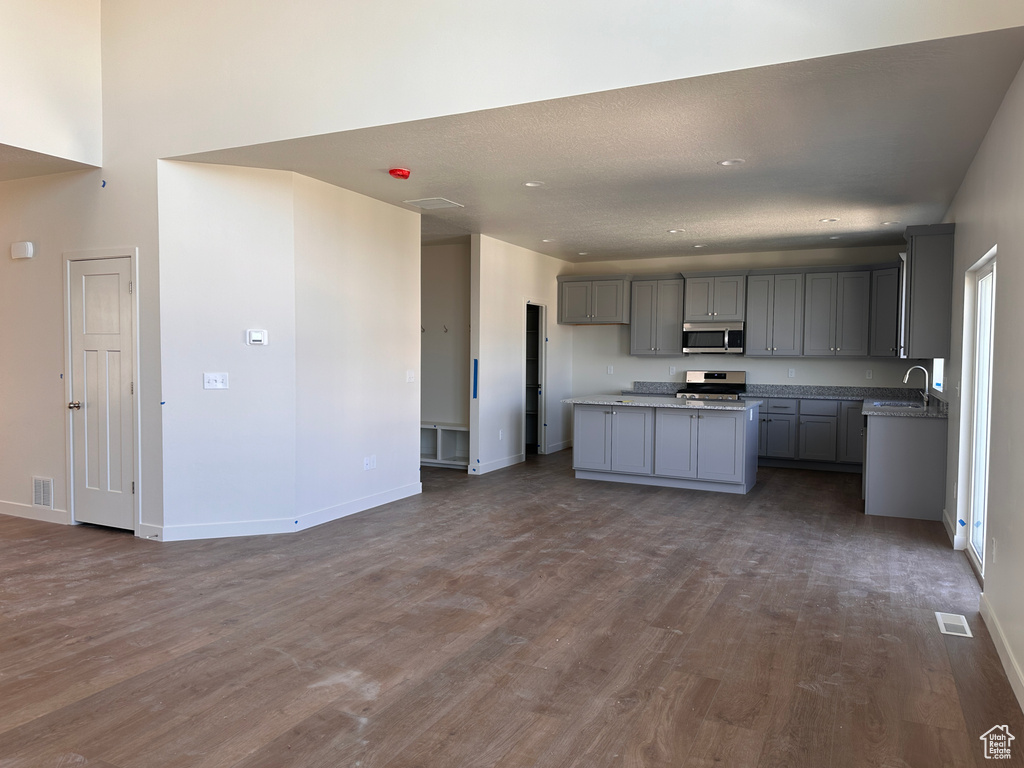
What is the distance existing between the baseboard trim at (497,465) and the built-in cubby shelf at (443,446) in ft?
1.19

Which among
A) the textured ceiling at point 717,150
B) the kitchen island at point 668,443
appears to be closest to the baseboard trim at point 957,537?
the kitchen island at point 668,443

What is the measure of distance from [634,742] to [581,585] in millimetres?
1595

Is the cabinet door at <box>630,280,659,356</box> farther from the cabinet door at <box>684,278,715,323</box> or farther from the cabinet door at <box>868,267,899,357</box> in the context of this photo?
the cabinet door at <box>868,267,899,357</box>

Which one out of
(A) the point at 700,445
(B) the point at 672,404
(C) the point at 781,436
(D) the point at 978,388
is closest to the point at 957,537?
(D) the point at 978,388

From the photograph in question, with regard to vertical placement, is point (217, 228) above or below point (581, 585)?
above

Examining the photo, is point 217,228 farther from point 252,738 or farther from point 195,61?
point 252,738

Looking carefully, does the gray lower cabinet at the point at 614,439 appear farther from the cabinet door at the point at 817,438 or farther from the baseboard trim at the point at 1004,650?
the baseboard trim at the point at 1004,650

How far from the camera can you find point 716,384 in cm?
873

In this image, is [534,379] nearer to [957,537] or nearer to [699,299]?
[699,299]

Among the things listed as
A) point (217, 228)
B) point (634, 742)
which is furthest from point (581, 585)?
point (217, 228)

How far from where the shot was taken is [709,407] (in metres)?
6.52

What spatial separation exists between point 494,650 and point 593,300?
6538 millimetres

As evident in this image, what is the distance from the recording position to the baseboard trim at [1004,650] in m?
2.65

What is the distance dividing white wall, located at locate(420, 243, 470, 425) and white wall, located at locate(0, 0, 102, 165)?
3.76 meters
